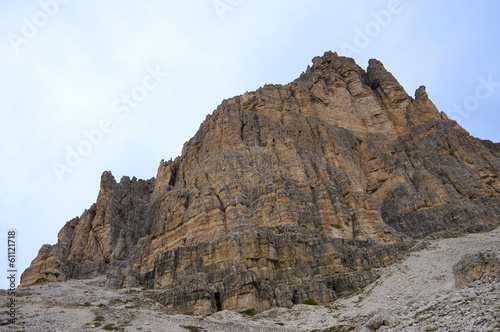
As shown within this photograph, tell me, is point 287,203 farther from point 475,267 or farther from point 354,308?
point 475,267

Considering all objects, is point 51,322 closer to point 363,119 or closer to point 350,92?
point 363,119

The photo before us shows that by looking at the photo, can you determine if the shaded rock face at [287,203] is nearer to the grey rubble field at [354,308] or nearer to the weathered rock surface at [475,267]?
the grey rubble field at [354,308]

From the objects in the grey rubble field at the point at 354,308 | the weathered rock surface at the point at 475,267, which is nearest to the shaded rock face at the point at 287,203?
the grey rubble field at the point at 354,308

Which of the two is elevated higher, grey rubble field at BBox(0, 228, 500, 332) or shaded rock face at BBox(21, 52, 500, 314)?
shaded rock face at BBox(21, 52, 500, 314)

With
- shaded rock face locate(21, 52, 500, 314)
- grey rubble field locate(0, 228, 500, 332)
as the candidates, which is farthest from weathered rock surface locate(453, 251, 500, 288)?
shaded rock face locate(21, 52, 500, 314)

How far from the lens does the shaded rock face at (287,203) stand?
200 ft

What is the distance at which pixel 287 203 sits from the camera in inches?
2896

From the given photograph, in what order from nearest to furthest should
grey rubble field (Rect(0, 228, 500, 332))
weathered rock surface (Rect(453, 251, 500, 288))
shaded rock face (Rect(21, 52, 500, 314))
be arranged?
1. grey rubble field (Rect(0, 228, 500, 332))
2. weathered rock surface (Rect(453, 251, 500, 288))
3. shaded rock face (Rect(21, 52, 500, 314))

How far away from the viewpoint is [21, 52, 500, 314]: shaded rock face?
2403 inches

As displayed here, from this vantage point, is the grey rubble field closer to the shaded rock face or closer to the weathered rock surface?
the weathered rock surface

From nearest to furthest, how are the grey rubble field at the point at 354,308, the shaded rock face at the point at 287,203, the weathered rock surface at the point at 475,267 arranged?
the grey rubble field at the point at 354,308, the weathered rock surface at the point at 475,267, the shaded rock face at the point at 287,203

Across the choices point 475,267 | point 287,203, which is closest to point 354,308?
point 475,267

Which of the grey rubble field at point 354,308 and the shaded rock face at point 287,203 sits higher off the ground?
the shaded rock face at point 287,203

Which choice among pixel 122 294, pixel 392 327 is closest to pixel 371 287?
pixel 392 327
